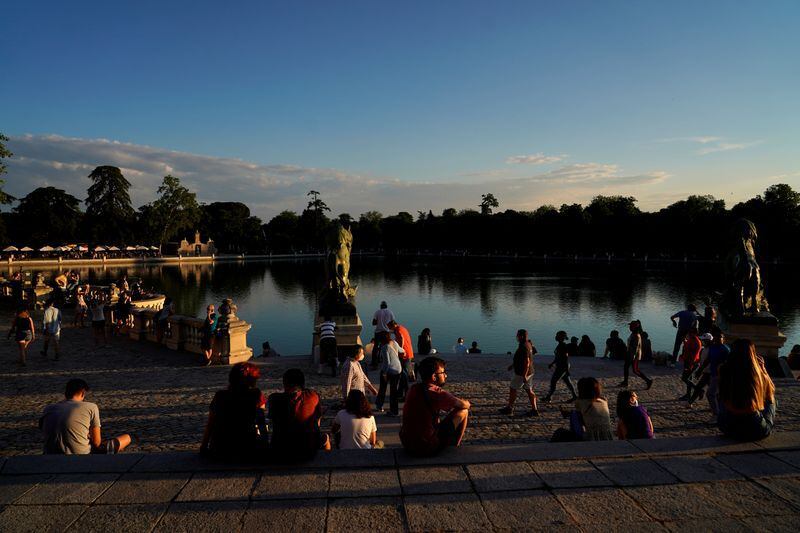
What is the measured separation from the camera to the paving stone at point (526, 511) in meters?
3.99

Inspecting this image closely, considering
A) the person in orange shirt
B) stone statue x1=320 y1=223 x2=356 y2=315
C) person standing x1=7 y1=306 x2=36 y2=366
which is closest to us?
the person in orange shirt

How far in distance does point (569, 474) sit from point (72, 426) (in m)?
5.48

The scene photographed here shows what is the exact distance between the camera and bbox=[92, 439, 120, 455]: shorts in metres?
5.55

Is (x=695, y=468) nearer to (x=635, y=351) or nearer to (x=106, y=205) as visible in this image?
(x=635, y=351)

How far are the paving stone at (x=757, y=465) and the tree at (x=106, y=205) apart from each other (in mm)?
102626

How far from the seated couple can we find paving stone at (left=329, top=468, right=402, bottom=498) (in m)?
A: 0.47

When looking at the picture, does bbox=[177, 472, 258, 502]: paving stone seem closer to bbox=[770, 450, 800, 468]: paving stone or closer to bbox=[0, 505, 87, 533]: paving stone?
bbox=[0, 505, 87, 533]: paving stone

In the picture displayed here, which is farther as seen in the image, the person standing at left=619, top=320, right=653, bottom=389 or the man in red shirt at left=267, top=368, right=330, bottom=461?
the person standing at left=619, top=320, right=653, bottom=389

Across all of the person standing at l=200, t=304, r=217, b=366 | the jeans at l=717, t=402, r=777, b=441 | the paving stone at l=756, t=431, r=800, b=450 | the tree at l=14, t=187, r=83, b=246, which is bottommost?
the person standing at l=200, t=304, r=217, b=366

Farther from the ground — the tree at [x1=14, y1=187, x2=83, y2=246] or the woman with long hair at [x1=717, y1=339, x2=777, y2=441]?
the tree at [x1=14, y1=187, x2=83, y2=246]

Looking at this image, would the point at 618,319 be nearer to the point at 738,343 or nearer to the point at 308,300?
the point at 308,300

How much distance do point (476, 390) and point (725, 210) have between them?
9782 cm

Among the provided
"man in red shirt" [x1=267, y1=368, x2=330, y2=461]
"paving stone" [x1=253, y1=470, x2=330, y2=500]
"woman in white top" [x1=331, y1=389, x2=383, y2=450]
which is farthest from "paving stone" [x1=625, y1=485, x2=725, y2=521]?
"man in red shirt" [x1=267, y1=368, x2=330, y2=461]

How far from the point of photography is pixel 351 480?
4.69 m
